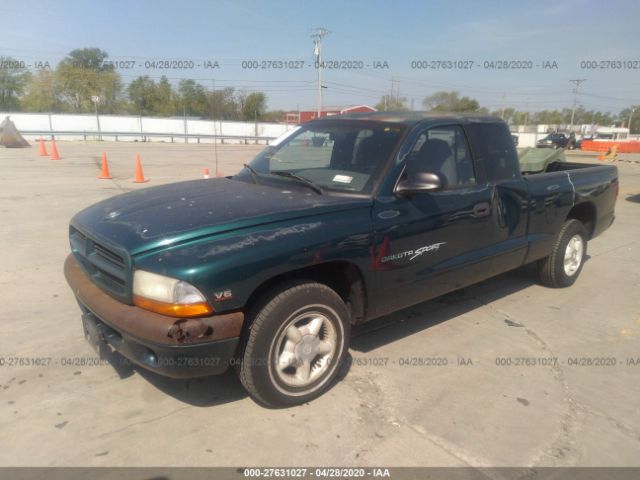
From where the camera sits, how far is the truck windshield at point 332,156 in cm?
334

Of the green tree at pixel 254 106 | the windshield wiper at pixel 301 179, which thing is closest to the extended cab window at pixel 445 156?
the windshield wiper at pixel 301 179

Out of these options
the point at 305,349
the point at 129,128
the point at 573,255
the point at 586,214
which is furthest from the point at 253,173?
the point at 129,128

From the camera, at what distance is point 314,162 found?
3.85m

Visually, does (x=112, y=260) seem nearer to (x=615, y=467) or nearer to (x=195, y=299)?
(x=195, y=299)

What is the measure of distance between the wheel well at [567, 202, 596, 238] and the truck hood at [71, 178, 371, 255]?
3270 mm

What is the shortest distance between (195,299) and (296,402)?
102 centimetres

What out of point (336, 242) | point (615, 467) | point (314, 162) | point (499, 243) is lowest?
point (615, 467)

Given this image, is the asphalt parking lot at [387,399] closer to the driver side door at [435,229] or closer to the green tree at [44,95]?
the driver side door at [435,229]

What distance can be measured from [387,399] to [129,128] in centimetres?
4035

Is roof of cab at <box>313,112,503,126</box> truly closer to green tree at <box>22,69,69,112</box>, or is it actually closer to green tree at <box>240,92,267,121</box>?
green tree at <box>240,92,267,121</box>

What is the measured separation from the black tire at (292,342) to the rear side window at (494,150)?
1899 mm

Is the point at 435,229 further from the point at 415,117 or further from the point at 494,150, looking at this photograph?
the point at 494,150

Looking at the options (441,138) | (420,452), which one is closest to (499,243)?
(441,138)

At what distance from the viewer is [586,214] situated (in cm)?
533
